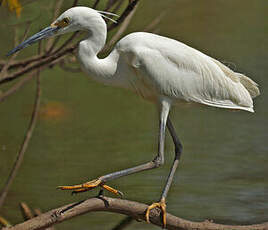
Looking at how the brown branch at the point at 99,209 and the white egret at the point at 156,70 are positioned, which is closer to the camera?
the brown branch at the point at 99,209

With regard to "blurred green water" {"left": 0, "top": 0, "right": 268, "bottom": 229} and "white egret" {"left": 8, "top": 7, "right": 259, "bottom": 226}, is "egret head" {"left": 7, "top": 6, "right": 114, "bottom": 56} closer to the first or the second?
"white egret" {"left": 8, "top": 7, "right": 259, "bottom": 226}

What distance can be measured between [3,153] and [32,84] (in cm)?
167

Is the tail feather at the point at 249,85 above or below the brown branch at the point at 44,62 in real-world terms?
below

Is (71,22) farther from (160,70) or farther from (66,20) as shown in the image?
(160,70)

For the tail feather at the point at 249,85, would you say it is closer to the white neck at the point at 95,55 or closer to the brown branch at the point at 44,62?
the white neck at the point at 95,55

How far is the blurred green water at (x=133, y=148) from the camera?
526cm

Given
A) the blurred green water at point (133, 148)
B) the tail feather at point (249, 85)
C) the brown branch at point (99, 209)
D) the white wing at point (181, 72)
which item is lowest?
the blurred green water at point (133, 148)

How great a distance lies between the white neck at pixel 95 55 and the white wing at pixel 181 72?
9 centimetres

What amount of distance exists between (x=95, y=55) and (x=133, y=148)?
10.7 feet

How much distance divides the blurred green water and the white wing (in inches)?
64.4

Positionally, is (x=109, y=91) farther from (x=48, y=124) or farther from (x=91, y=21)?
(x=91, y=21)

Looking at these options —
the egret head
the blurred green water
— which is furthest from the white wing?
the blurred green water

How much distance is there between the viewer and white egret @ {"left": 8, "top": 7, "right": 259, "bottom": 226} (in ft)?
9.68

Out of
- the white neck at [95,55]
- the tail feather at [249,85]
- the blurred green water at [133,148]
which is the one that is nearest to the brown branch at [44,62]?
the white neck at [95,55]
